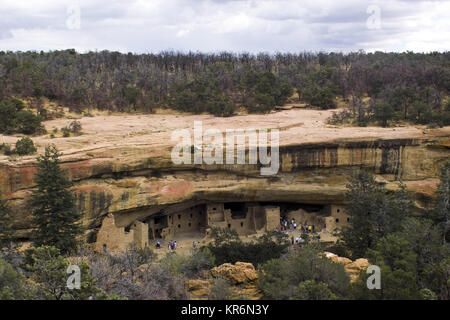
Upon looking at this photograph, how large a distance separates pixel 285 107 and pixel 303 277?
1077 inches

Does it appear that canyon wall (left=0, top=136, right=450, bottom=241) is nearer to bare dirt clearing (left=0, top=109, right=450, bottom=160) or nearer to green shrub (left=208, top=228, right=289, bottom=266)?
bare dirt clearing (left=0, top=109, right=450, bottom=160)

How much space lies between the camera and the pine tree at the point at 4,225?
17.9 metres

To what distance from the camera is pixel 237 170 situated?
923 inches

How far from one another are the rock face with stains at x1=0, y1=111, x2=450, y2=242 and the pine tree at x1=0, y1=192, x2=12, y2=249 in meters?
2.97

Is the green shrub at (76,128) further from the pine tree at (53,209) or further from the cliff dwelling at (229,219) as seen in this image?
the pine tree at (53,209)

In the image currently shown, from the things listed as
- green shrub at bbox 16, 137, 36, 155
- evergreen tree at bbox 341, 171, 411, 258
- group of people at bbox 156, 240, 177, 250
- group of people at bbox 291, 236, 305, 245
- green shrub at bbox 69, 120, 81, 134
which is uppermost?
green shrub at bbox 69, 120, 81, 134

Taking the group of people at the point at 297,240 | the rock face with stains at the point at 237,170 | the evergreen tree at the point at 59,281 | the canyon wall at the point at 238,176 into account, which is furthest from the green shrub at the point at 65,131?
the group of people at the point at 297,240

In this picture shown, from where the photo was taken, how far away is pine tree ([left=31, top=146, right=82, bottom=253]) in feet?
61.1

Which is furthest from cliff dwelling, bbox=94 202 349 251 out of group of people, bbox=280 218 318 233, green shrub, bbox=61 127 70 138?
green shrub, bbox=61 127 70 138

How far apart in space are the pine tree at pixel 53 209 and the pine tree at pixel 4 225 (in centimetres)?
95

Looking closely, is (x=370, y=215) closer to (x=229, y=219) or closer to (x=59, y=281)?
(x=229, y=219)
